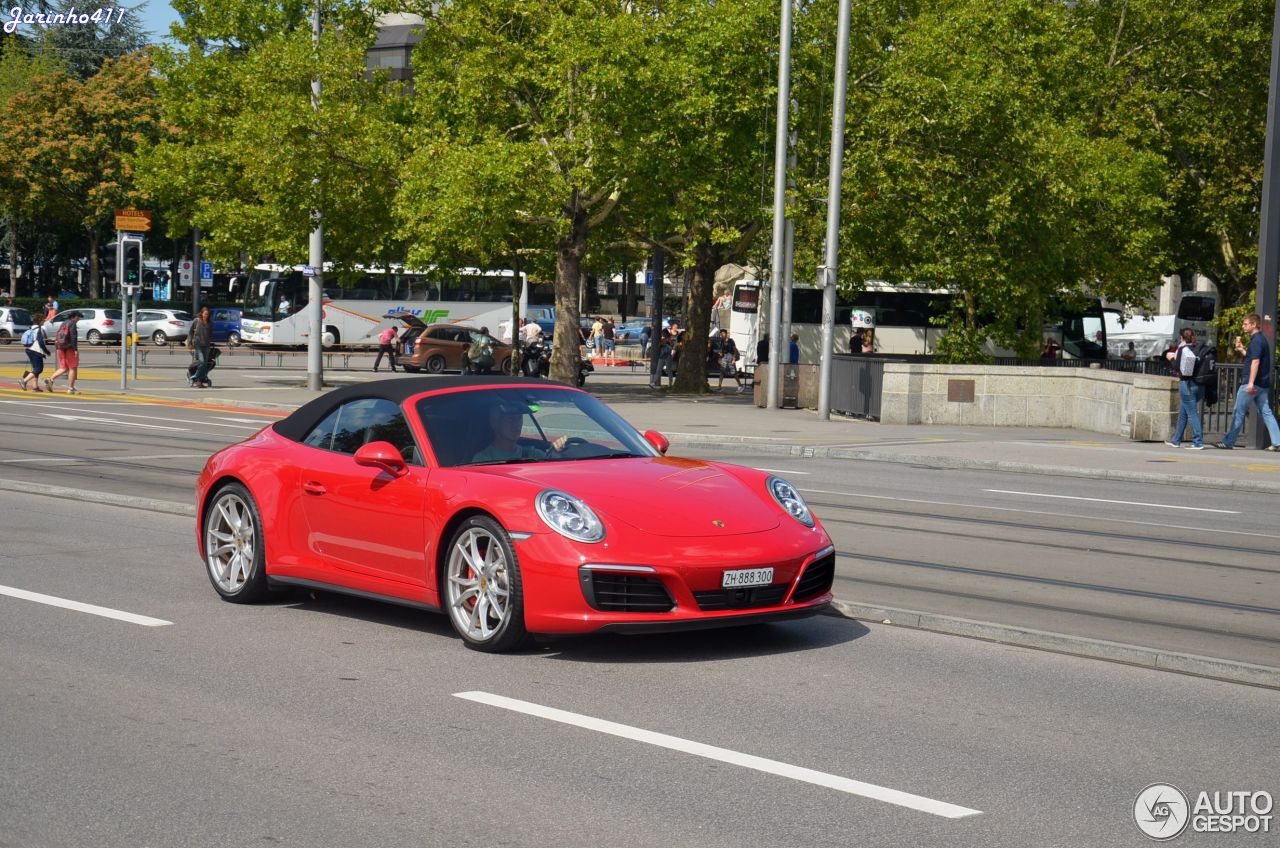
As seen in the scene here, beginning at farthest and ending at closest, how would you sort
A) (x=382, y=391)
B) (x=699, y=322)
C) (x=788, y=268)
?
(x=699, y=322) < (x=788, y=268) < (x=382, y=391)

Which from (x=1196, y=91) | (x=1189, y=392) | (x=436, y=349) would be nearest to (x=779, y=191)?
(x=1189, y=392)

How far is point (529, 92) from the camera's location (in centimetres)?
3331

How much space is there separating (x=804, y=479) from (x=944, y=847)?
13.2 meters

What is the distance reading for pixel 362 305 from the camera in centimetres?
6688

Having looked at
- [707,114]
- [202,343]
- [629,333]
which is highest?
[707,114]

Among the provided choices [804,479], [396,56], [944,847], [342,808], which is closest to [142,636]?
[342,808]

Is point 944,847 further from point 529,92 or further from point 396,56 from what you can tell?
point 396,56

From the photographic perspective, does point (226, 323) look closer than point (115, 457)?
No

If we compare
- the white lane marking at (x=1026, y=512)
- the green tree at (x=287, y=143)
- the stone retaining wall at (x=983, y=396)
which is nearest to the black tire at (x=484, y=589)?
the white lane marking at (x=1026, y=512)

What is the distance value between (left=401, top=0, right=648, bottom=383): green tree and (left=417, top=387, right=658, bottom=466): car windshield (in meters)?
21.7

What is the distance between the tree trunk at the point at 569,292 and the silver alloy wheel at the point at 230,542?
25279 millimetres

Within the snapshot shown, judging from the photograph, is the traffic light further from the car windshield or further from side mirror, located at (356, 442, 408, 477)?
side mirror, located at (356, 442, 408, 477)

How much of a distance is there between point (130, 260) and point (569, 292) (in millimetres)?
9541

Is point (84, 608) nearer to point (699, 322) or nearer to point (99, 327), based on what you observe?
point (699, 322)
